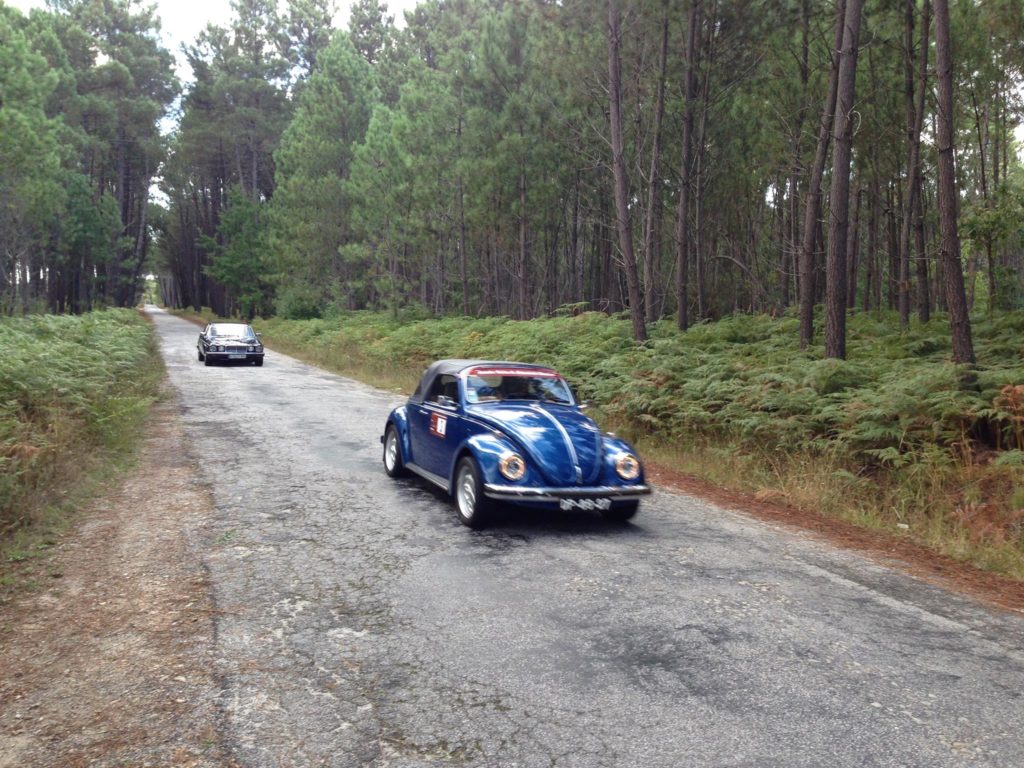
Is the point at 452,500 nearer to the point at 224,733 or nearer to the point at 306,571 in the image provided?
the point at 306,571

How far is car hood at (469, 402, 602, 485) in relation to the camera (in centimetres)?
680

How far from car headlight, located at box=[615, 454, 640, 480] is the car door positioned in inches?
65.9

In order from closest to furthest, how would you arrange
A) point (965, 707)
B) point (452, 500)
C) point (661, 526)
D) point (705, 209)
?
point (965, 707) → point (661, 526) → point (452, 500) → point (705, 209)

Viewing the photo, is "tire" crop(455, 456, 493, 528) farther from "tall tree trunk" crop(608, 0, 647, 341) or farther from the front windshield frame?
"tall tree trunk" crop(608, 0, 647, 341)

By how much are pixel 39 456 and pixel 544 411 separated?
17.5 ft

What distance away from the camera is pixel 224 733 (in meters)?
3.40

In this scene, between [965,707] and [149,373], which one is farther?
[149,373]

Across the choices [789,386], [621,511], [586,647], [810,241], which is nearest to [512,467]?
[621,511]

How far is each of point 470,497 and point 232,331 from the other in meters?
21.5

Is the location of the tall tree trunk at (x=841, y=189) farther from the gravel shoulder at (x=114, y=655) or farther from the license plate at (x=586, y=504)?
the gravel shoulder at (x=114, y=655)

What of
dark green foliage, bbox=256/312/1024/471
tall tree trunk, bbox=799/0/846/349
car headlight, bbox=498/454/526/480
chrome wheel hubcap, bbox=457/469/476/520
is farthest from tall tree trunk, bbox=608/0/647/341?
car headlight, bbox=498/454/526/480

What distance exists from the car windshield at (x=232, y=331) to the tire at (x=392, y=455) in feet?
59.7

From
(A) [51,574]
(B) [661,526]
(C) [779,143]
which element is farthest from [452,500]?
(C) [779,143]

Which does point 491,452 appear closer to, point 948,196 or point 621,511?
point 621,511
